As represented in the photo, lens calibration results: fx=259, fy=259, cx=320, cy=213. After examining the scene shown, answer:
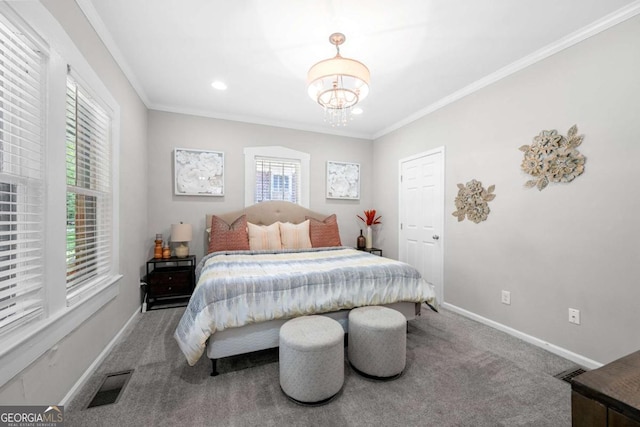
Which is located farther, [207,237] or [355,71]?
[207,237]

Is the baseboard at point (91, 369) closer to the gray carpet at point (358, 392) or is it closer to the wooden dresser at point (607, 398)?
the gray carpet at point (358, 392)

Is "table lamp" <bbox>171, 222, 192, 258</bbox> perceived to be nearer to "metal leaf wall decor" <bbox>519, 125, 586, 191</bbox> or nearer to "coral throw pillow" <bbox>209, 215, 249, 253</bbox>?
"coral throw pillow" <bbox>209, 215, 249, 253</bbox>

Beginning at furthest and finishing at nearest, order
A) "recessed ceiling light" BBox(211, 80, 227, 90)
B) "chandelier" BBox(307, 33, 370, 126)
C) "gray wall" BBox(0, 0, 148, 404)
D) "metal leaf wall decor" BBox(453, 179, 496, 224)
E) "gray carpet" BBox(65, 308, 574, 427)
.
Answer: "recessed ceiling light" BBox(211, 80, 227, 90) → "metal leaf wall decor" BBox(453, 179, 496, 224) → "chandelier" BBox(307, 33, 370, 126) → "gray carpet" BBox(65, 308, 574, 427) → "gray wall" BBox(0, 0, 148, 404)

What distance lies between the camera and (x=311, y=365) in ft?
5.16

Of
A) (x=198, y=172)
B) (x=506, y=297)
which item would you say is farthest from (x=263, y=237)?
(x=506, y=297)

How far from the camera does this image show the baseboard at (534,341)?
2054 mm

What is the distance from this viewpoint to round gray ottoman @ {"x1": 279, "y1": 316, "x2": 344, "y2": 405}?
158 centimetres

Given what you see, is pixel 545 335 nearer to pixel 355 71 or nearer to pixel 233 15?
pixel 355 71

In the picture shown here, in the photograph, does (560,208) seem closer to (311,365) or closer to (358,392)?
(358,392)

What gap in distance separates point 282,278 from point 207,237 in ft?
7.27

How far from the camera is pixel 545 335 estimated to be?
2332mm

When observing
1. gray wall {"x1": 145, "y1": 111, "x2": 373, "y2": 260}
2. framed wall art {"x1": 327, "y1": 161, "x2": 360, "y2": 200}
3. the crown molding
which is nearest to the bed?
gray wall {"x1": 145, "y1": 111, "x2": 373, "y2": 260}

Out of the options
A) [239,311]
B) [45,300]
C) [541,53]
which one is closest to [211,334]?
[239,311]

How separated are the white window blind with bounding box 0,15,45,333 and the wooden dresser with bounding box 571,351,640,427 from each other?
2.14m
